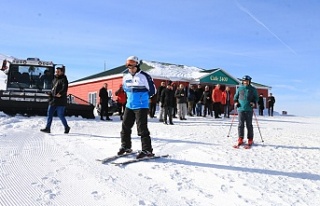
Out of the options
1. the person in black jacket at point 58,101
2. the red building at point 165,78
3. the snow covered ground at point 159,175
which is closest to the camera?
the snow covered ground at point 159,175

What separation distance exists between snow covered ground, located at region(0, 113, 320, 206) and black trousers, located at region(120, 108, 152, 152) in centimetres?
38

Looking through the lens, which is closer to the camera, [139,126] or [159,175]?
[159,175]

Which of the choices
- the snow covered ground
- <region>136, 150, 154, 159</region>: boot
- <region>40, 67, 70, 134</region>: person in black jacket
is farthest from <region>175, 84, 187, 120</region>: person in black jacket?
<region>136, 150, 154, 159</region>: boot

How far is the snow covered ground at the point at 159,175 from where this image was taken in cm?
413

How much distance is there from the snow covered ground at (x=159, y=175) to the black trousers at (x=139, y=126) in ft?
1.24

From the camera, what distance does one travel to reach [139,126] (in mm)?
6094

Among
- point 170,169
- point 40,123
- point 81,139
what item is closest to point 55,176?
point 170,169

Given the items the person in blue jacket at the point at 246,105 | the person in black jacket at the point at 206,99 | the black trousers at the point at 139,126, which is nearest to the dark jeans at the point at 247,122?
the person in blue jacket at the point at 246,105

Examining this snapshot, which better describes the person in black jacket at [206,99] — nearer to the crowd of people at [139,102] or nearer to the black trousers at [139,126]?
the crowd of people at [139,102]

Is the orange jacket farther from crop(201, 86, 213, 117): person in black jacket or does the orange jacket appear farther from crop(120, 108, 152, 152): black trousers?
crop(120, 108, 152, 152): black trousers

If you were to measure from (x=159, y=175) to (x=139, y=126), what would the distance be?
1229 mm

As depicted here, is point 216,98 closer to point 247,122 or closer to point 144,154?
point 247,122

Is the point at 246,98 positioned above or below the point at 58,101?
above

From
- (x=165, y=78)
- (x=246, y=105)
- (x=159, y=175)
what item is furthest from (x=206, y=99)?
(x=159, y=175)
